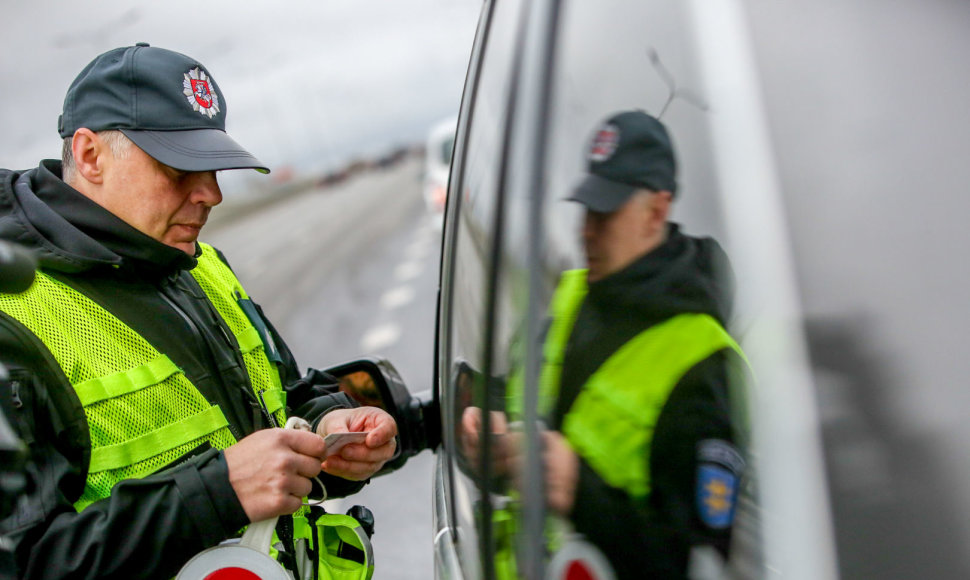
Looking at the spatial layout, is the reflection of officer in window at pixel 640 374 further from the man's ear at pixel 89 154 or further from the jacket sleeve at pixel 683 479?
Answer: the man's ear at pixel 89 154

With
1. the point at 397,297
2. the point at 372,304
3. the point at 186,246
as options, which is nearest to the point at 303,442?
the point at 186,246

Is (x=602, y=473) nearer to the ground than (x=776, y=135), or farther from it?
nearer to the ground

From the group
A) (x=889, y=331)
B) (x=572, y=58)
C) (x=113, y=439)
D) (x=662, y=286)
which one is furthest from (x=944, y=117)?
(x=113, y=439)

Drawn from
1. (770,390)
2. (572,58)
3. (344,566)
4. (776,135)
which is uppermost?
(572,58)

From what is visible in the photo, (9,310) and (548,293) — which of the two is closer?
(548,293)

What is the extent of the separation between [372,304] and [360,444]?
10.4 meters

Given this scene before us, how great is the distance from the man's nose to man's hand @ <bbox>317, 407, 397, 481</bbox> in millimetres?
553

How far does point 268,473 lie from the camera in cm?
169

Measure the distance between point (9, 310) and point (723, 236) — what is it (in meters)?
1.24

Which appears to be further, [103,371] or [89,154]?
[89,154]

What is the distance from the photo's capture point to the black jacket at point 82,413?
156 centimetres

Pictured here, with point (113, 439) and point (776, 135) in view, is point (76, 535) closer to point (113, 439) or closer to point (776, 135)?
point (113, 439)

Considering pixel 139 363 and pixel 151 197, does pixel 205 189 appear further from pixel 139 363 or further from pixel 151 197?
pixel 139 363

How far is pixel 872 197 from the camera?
3.02 ft
